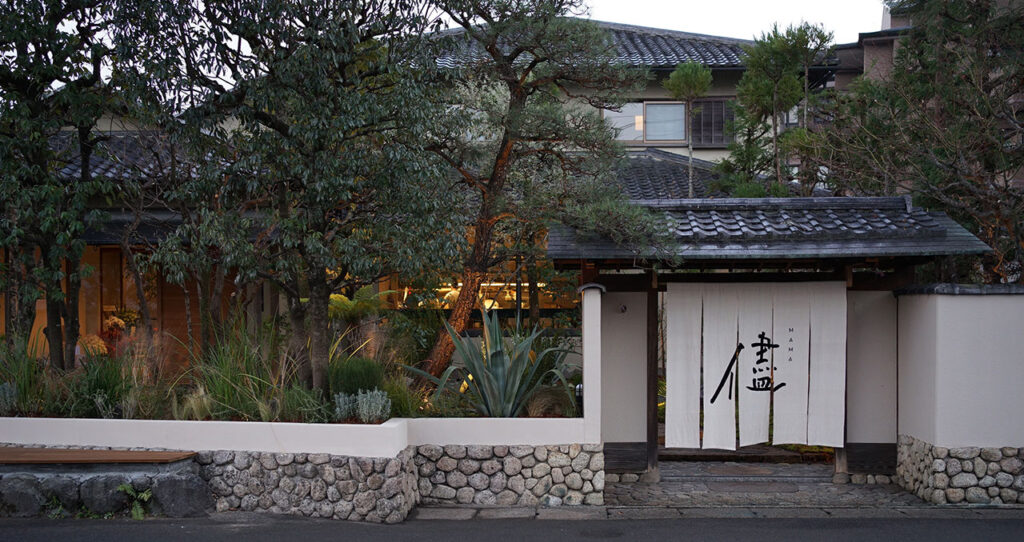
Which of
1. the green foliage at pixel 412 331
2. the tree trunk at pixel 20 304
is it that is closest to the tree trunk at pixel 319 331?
the green foliage at pixel 412 331

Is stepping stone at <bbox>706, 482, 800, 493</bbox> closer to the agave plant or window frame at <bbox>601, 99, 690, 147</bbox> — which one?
the agave plant

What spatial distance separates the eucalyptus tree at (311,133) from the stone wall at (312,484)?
3.80 feet

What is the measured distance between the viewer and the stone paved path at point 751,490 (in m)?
8.24

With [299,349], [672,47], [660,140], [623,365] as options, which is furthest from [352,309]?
[672,47]

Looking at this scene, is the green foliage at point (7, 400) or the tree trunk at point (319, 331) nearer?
the green foliage at point (7, 400)

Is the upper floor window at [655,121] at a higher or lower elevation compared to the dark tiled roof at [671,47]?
lower

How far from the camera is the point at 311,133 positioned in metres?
7.56

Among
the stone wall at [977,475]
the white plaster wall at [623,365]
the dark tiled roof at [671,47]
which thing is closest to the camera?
the stone wall at [977,475]

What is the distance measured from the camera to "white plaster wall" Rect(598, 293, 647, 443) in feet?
29.9

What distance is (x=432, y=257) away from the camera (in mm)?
8047

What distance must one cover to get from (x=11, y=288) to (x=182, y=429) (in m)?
4.55

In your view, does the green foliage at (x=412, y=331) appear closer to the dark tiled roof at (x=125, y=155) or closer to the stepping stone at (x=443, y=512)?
the stepping stone at (x=443, y=512)

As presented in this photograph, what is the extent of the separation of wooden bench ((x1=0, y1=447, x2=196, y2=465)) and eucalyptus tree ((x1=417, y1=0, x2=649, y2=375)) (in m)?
3.43

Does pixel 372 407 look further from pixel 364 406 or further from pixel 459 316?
pixel 459 316
